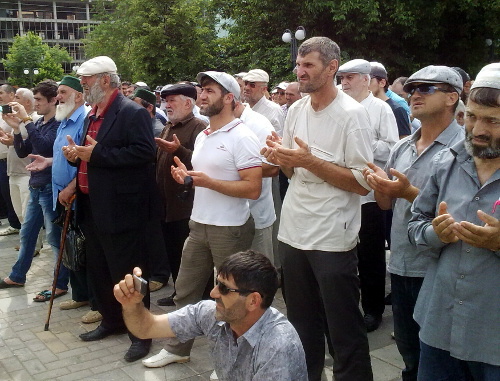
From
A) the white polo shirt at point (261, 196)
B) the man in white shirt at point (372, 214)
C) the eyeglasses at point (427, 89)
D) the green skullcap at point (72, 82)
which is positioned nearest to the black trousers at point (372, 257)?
the man in white shirt at point (372, 214)

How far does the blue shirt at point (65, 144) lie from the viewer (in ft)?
17.2

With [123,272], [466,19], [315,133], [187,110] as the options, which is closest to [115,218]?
[123,272]

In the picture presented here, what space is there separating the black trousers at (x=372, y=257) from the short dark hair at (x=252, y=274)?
89.3 inches

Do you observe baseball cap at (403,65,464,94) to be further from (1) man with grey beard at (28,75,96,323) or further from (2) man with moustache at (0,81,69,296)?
(2) man with moustache at (0,81,69,296)

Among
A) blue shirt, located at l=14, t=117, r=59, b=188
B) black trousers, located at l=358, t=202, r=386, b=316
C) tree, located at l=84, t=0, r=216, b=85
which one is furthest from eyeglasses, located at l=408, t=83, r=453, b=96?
tree, located at l=84, t=0, r=216, b=85

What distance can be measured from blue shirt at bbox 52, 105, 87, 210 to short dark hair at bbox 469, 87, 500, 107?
147 inches

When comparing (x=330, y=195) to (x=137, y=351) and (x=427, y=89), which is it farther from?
(x=137, y=351)

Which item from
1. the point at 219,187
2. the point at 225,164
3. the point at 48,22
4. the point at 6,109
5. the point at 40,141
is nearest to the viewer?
the point at 219,187

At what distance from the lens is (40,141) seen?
232 inches

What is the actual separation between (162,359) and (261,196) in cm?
155

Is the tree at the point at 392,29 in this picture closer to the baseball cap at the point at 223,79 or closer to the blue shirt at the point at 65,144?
the blue shirt at the point at 65,144

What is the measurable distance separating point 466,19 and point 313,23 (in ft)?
20.3

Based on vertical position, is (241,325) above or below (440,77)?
below

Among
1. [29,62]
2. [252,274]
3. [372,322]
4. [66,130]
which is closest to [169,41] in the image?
[66,130]
